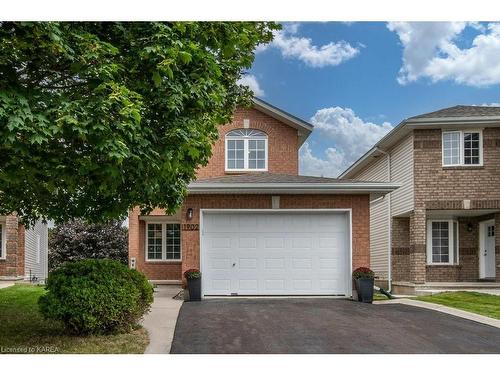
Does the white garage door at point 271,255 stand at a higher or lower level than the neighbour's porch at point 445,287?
higher

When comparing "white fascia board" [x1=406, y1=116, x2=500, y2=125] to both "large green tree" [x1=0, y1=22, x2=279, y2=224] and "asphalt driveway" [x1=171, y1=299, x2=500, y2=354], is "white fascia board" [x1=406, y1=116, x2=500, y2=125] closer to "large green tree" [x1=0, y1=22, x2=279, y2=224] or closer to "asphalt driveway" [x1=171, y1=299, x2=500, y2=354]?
"asphalt driveway" [x1=171, y1=299, x2=500, y2=354]

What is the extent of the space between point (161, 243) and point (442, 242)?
8.43 m

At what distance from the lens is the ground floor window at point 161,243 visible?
57.7 feet

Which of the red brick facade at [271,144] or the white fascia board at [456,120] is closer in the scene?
the white fascia board at [456,120]

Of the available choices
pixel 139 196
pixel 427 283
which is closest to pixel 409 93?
pixel 427 283

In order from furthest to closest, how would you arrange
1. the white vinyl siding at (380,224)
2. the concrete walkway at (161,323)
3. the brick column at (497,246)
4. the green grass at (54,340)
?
the white vinyl siding at (380,224), the brick column at (497,246), the concrete walkway at (161,323), the green grass at (54,340)

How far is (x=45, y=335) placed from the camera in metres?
7.59

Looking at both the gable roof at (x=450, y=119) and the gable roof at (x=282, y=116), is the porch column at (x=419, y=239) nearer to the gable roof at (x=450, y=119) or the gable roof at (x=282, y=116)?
the gable roof at (x=450, y=119)

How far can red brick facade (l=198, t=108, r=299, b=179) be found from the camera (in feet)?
56.5

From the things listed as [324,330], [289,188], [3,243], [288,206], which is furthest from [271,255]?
[3,243]

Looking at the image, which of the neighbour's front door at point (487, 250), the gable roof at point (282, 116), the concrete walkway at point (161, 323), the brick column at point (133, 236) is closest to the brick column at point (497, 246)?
the neighbour's front door at point (487, 250)

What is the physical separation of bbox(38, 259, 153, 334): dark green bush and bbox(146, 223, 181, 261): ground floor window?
981 cm

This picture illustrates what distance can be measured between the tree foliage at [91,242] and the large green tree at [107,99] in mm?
16476

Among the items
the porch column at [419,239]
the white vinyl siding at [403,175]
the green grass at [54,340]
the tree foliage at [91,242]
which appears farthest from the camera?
the tree foliage at [91,242]
